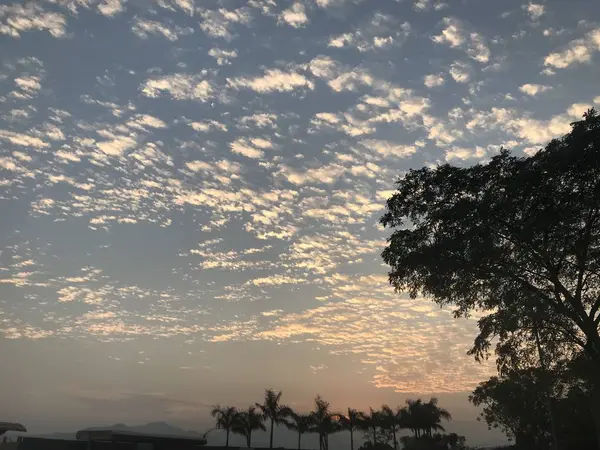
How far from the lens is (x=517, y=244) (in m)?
26.3

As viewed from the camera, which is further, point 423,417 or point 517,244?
point 423,417

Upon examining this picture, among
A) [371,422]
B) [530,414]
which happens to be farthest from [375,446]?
[530,414]

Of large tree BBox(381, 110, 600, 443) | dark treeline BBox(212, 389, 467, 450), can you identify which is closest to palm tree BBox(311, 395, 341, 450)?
dark treeline BBox(212, 389, 467, 450)

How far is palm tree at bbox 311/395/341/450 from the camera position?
290 feet

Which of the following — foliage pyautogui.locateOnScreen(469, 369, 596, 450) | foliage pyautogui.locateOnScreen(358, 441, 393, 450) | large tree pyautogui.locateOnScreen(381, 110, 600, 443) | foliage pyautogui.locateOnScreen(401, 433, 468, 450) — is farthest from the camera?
foliage pyautogui.locateOnScreen(358, 441, 393, 450)

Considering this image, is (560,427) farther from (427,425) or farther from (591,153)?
(591,153)

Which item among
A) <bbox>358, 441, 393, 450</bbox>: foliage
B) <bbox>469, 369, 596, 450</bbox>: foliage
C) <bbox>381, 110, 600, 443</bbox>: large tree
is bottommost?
<bbox>358, 441, 393, 450</bbox>: foliage

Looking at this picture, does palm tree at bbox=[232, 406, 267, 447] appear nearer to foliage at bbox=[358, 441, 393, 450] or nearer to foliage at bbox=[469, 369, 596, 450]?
foliage at bbox=[358, 441, 393, 450]

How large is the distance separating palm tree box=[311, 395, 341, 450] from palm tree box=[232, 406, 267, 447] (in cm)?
930

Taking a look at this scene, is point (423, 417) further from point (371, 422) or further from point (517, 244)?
point (517, 244)

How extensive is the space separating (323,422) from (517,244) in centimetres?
7106

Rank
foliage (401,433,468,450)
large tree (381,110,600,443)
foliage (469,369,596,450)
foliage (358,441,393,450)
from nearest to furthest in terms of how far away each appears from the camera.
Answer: large tree (381,110,600,443) → foliage (469,369,596,450) → foliage (401,433,468,450) → foliage (358,441,393,450)

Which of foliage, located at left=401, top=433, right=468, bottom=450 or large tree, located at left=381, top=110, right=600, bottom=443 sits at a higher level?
large tree, located at left=381, top=110, right=600, bottom=443

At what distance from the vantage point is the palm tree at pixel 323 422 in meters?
88.4
